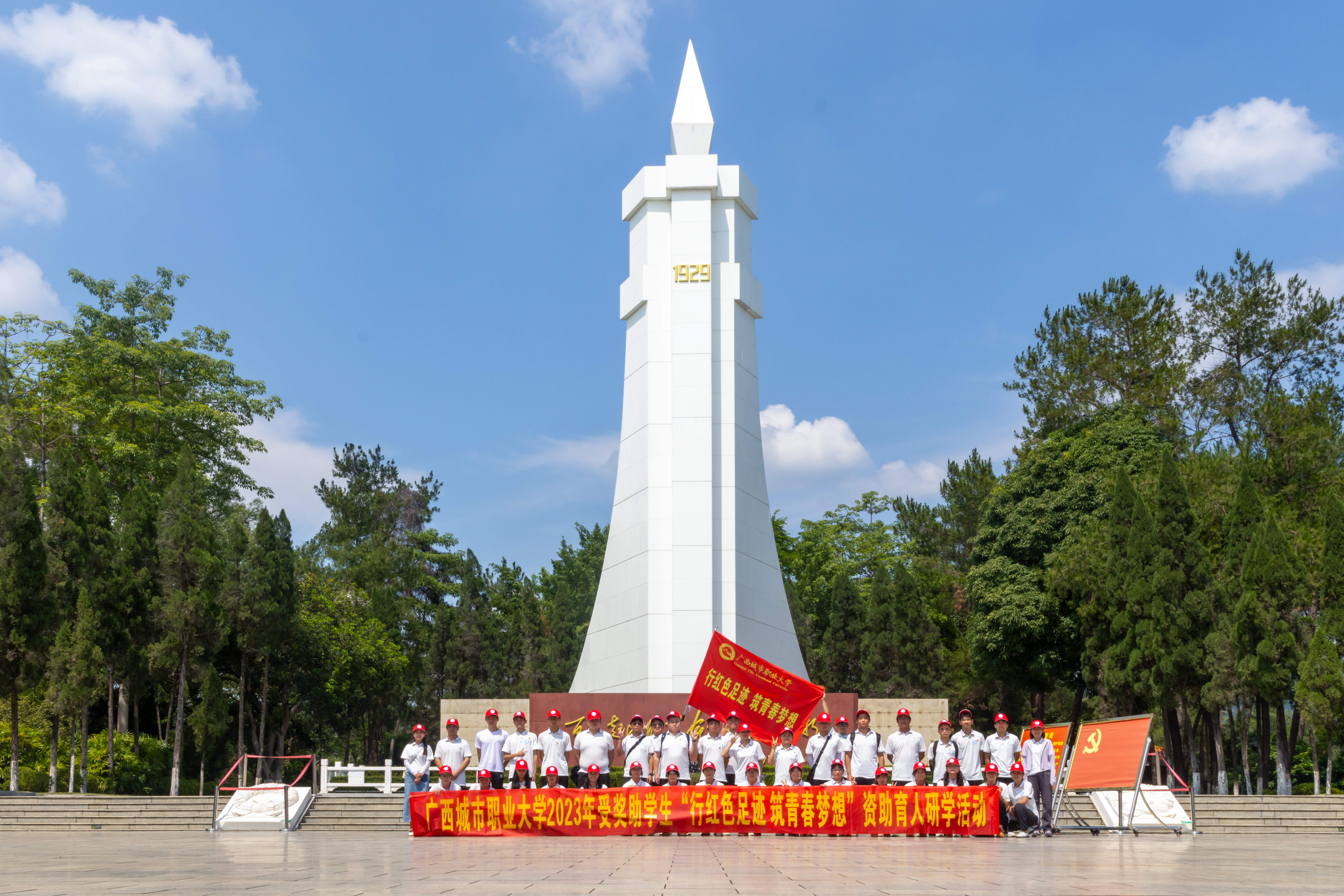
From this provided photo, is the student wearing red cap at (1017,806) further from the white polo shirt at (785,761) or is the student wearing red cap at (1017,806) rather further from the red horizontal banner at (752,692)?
the red horizontal banner at (752,692)

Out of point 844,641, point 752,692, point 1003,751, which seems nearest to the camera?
point 1003,751

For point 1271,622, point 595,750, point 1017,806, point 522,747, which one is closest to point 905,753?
point 1017,806

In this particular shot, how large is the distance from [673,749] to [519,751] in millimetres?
1576

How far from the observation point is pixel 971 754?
11125mm

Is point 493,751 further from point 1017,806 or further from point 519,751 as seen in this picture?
point 1017,806

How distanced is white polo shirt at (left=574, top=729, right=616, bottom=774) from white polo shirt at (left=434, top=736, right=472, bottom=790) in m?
1.17

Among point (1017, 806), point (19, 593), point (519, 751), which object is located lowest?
point (1017, 806)

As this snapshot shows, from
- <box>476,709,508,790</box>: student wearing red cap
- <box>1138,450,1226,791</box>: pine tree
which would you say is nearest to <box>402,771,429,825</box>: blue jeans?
<box>476,709,508,790</box>: student wearing red cap

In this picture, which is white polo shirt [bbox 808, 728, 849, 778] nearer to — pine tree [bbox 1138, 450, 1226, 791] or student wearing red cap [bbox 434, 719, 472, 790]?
student wearing red cap [bbox 434, 719, 472, 790]

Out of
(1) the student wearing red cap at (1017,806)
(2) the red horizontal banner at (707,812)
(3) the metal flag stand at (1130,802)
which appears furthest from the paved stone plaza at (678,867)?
(3) the metal flag stand at (1130,802)

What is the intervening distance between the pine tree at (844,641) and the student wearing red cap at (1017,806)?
23.8 meters

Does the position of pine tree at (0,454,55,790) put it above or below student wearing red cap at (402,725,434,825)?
above

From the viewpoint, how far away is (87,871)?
21.8ft

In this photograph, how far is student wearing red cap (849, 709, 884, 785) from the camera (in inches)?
437
